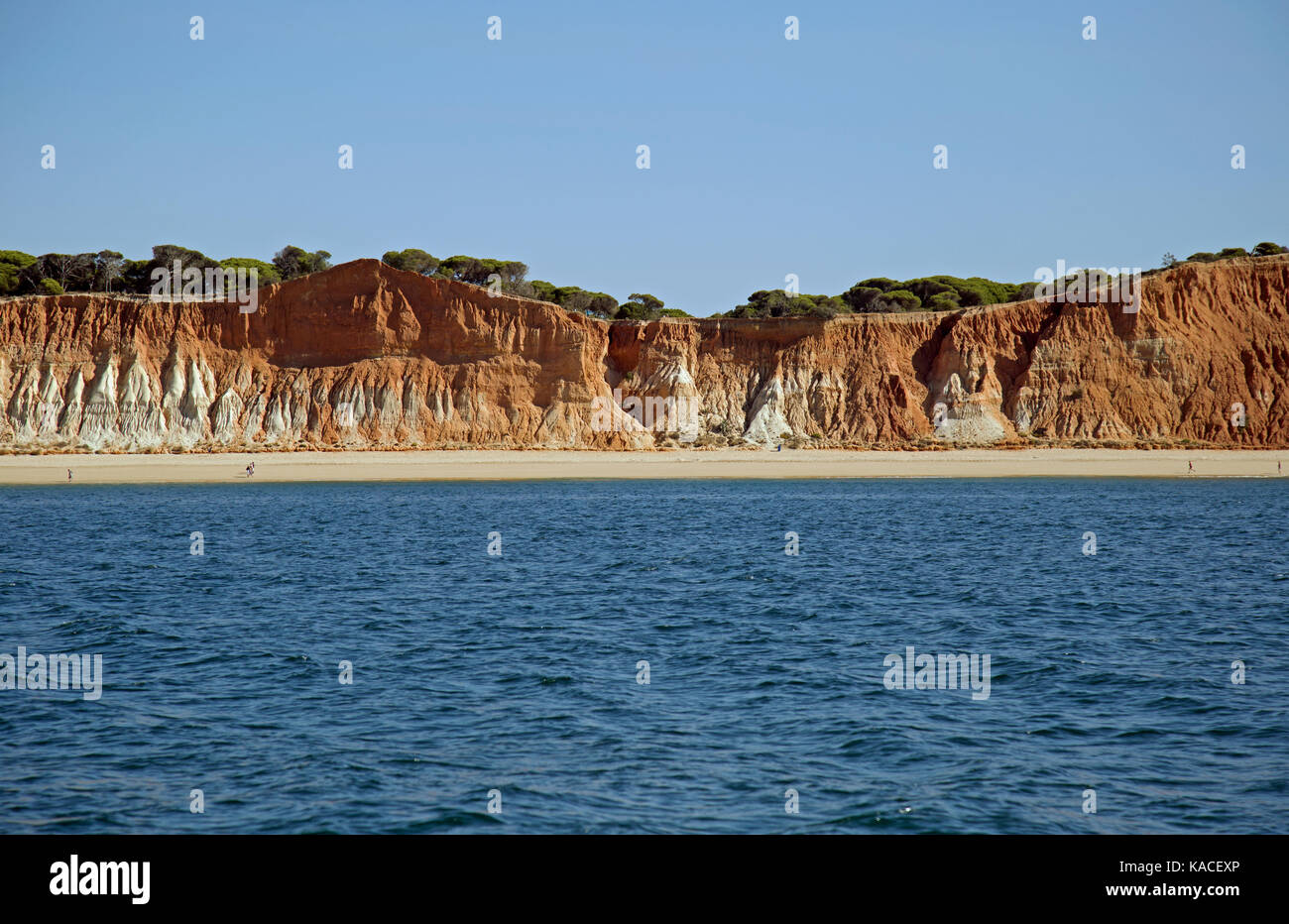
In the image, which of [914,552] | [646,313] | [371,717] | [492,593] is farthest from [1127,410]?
[371,717]

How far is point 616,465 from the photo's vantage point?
6169 cm

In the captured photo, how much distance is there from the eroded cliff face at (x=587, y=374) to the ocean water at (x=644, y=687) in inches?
1580

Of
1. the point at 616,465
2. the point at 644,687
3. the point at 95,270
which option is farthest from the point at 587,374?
the point at 644,687

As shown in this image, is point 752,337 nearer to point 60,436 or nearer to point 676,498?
point 676,498

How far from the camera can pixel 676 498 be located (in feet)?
157

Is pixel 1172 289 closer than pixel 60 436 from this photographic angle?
No

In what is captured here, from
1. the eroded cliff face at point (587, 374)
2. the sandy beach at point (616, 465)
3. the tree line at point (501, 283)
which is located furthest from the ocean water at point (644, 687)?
the tree line at point (501, 283)

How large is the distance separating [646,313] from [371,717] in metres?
75.6

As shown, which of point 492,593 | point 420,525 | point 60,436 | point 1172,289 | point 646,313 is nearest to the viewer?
point 492,593

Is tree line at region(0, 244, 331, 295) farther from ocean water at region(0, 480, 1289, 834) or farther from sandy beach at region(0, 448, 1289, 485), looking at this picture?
ocean water at region(0, 480, 1289, 834)

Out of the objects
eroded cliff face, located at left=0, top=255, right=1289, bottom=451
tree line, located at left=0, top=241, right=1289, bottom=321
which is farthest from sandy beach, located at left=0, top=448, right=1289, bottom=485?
tree line, located at left=0, top=241, right=1289, bottom=321

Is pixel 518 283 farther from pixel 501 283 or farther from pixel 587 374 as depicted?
pixel 587 374

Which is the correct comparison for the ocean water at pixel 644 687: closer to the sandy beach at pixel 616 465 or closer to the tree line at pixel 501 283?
the sandy beach at pixel 616 465

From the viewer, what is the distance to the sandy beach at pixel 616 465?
5716 centimetres
